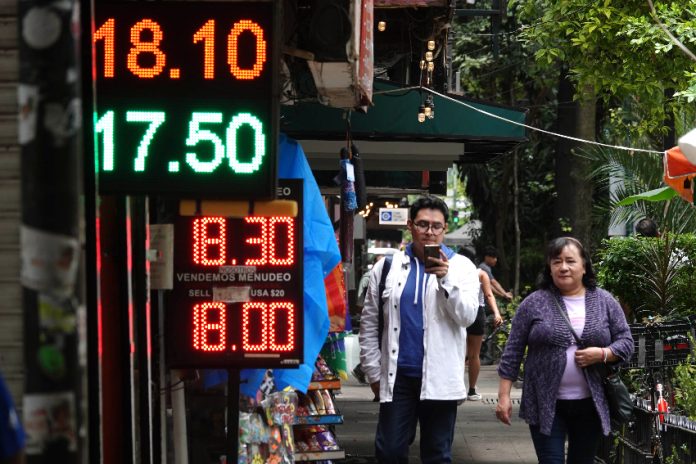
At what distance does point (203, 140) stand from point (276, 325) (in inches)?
62.8

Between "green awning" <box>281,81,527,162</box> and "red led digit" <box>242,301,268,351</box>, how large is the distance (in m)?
4.03

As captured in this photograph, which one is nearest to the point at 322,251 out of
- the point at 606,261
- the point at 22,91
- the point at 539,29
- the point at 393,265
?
the point at 393,265

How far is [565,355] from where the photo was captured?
7531mm

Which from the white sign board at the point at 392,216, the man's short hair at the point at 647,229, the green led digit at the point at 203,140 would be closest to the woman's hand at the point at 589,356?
the green led digit at the point at 203,140

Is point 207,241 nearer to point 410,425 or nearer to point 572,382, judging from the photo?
point 410,425

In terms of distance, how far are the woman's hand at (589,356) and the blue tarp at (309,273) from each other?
1476 mm

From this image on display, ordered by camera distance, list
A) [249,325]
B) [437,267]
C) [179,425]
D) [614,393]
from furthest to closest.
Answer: [437,267], [614,393], [179,425], [249,325]

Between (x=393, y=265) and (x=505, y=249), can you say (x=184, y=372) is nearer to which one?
(x=393, y=265)

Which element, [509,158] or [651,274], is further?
[509,158]

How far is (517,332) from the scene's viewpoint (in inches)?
310

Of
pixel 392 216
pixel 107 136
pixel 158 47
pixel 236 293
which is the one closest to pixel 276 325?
pixel 236 293

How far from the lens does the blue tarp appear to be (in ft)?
24.6

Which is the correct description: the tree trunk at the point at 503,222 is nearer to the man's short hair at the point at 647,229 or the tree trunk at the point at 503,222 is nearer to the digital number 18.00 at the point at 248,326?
the man's short hair at the point at 647,229

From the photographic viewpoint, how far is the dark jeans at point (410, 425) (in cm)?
801
